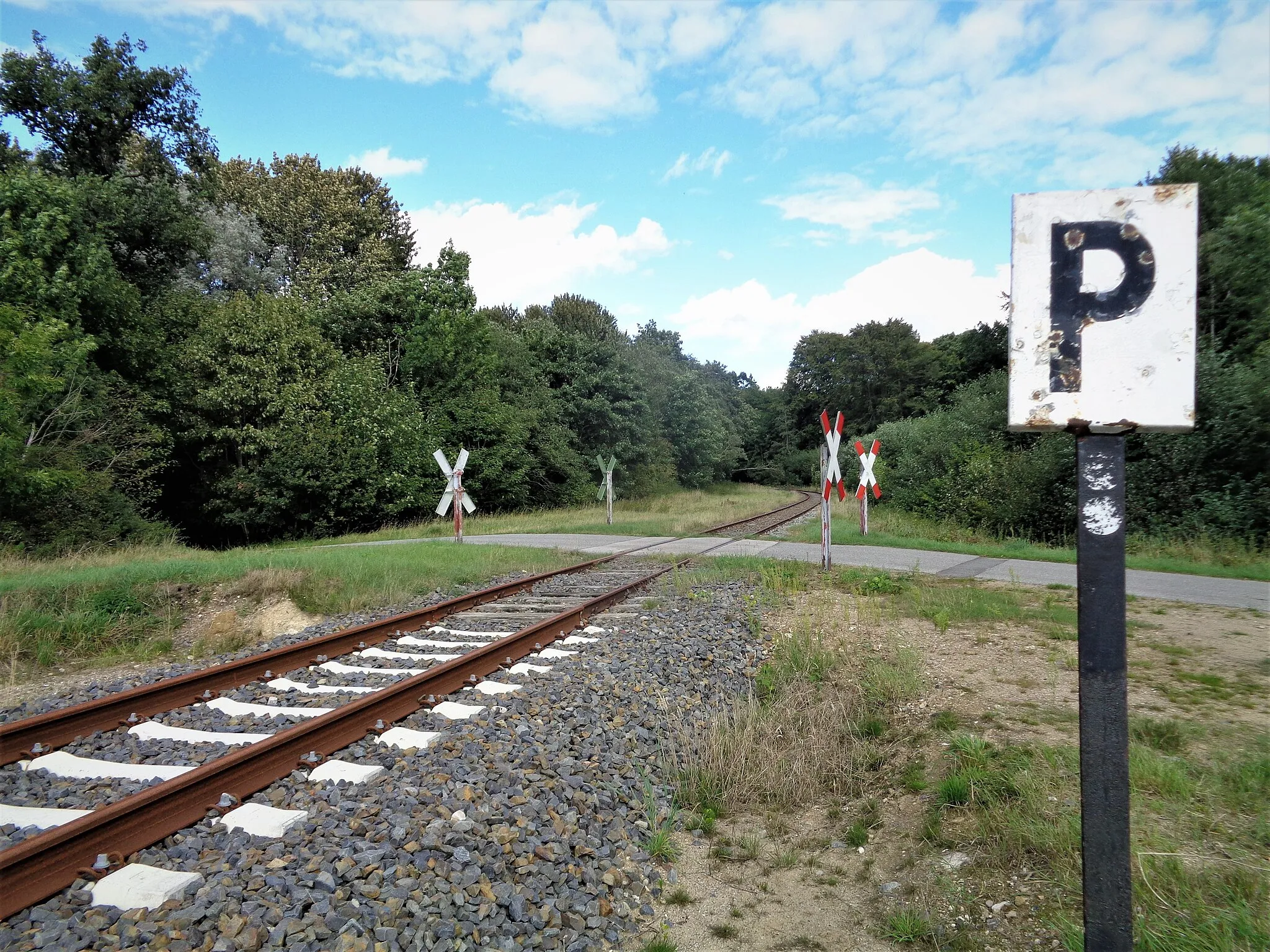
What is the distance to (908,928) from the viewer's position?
119 inches

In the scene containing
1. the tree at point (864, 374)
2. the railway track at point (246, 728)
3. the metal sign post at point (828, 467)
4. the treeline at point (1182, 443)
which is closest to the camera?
the railway track at point (246, 728)

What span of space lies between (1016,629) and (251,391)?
2447 cm

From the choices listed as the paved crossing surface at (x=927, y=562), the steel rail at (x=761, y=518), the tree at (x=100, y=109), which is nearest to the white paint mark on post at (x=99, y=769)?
the paved crossing surface at (x=927, y=562)

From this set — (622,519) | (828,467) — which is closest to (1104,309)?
(828,467)

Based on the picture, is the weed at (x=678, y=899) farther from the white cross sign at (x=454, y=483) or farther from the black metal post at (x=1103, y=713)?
the white cross sign at (x=454, y=483)

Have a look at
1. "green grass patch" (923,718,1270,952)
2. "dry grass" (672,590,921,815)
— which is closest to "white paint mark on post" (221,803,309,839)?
"dry grass" (672,590,921,815)

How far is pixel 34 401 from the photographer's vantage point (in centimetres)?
1697

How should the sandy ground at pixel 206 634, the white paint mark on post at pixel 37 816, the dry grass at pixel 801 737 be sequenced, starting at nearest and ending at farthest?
1. the white paint mark on post at pixel 37 816
2. the dry grass at pixel 801 737
3. the sandy ground at pixel 206 634

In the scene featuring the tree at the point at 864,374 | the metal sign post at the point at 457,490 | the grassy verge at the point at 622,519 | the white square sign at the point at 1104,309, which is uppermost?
the tree at the point at 864,374

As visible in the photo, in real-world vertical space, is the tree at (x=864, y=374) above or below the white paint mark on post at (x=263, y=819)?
above

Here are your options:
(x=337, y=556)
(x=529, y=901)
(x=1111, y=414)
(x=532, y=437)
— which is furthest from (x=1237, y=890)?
(x=532, y=437)

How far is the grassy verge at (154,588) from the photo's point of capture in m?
7.80

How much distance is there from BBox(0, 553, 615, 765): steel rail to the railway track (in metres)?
0.01

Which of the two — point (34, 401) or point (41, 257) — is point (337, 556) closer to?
point (34, 401)
